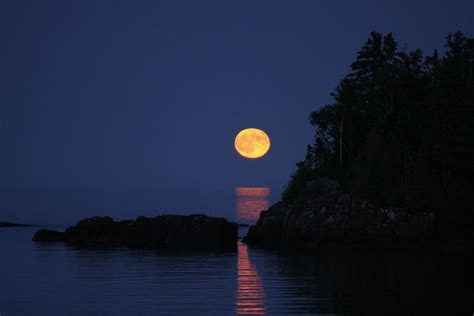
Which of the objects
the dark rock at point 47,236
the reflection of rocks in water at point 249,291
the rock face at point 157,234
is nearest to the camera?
the reflection of rocks in water at point 249,291

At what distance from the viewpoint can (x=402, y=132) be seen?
7019cm

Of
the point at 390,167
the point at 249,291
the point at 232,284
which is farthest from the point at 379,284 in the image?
the point at 390,167

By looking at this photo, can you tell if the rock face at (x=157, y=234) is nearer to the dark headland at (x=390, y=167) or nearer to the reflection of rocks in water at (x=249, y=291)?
the dark headland at (x=390, y=167)

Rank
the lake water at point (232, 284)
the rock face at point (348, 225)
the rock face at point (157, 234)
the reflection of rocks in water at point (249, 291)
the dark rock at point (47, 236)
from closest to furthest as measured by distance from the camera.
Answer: the reflection of rocks in water at point (249, 291) < the lake water at point (232, 284) < the rock face at point (348, 225) < the rock face at point (157, 234) < the dark rock at point (47, 236)

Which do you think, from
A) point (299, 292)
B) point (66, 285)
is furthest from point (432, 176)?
point (66, 285)

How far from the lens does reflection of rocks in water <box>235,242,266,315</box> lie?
88.1 feet

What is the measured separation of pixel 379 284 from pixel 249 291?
6.27 m

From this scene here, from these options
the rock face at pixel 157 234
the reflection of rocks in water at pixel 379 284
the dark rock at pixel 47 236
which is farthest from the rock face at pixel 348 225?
the dark rock at pixel 47 236

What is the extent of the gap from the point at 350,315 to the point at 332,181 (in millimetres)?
39298

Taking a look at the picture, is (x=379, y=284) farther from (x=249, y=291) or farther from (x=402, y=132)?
(x=402, y=132)

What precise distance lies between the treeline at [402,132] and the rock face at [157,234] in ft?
38.6

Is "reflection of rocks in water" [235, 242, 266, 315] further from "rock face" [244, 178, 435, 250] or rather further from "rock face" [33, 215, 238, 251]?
"rock face" [33, 215, 238, 251]

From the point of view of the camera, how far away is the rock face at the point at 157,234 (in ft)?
189

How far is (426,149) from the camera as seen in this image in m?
59.9
